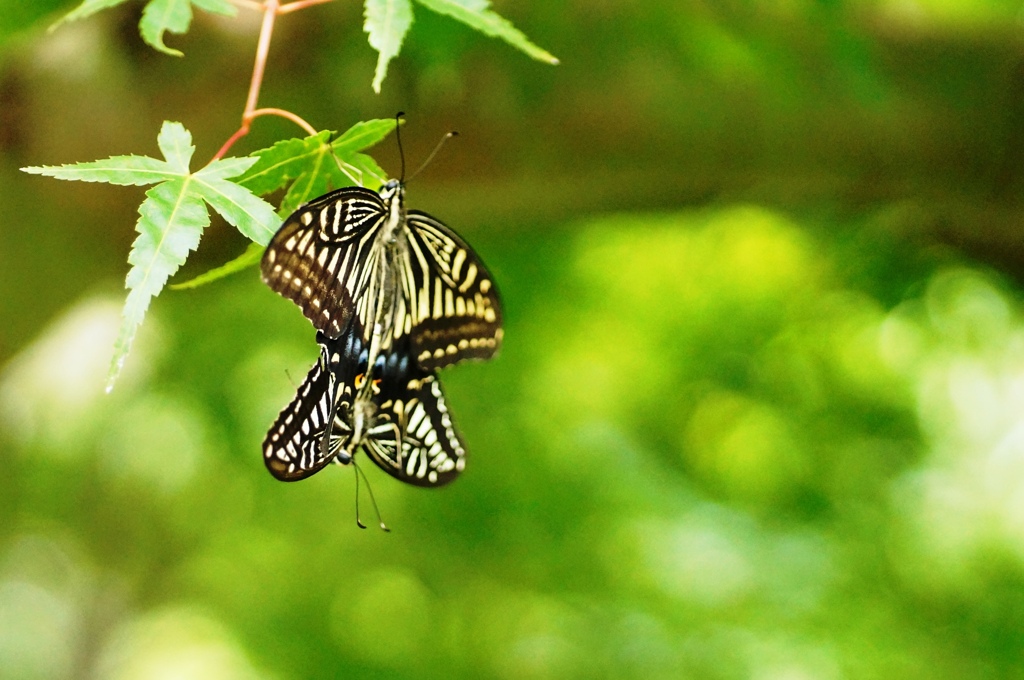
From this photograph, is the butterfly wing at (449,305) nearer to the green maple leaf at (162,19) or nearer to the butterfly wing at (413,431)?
the butterfly wing at (413,431)

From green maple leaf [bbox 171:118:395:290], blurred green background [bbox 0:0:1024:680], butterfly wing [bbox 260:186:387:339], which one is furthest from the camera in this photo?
blurred green background [bbox 0:0:1024:680]

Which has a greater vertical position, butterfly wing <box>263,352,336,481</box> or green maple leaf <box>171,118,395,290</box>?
green maple leaf <box>171,118,395,290</box>

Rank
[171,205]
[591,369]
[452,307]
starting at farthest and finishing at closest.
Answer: [591,369] < [452,307] < [171,205]

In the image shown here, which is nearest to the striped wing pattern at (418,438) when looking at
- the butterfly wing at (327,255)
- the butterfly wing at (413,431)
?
the butterfly wing at (413,431)

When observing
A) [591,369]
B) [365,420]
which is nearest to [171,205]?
[365,420]

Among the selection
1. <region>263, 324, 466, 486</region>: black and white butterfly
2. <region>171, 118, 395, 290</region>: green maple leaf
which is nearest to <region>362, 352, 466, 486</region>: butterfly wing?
<region>263, 324, 466, 486</region>: black and white butterfly

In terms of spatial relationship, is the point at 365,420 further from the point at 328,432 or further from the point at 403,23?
the point at 403,23

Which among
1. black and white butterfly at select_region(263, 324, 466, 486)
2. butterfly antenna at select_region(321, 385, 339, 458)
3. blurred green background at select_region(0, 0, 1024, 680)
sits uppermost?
blurred green background at select_region(0, 0, 1024, 680)

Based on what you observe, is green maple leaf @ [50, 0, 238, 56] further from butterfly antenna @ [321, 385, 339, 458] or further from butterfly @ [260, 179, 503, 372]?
butterfly antenna @ [321, 385, 339, 458]
